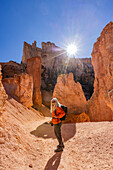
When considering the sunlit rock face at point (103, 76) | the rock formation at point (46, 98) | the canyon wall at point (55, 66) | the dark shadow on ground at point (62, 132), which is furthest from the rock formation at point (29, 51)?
the dark shadow on ground at point (62, 132)

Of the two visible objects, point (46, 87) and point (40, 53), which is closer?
point (46, 87)

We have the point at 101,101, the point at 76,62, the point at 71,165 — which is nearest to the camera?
the point at 71,165

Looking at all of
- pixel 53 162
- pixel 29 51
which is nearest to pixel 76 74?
pixel 29 51

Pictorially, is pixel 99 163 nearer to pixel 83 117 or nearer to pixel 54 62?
pixel 83 117

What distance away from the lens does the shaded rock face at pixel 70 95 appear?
38.6ft

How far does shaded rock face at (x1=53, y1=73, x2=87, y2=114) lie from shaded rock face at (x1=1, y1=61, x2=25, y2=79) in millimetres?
17896

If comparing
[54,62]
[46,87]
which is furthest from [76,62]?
[46,87]

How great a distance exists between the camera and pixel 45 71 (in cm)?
3553

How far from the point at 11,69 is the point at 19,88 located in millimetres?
16956

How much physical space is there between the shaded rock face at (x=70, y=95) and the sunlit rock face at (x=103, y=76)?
4.48 feet

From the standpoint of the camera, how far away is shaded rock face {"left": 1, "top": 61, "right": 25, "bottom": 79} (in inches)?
1001

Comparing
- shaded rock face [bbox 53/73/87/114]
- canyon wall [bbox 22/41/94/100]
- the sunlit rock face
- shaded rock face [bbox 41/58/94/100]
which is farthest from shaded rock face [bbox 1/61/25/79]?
the sunlit rock face

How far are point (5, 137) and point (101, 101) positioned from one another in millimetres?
9715

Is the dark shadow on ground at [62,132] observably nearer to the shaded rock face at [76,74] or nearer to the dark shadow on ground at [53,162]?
the dark shadow on ground at [53,162]
